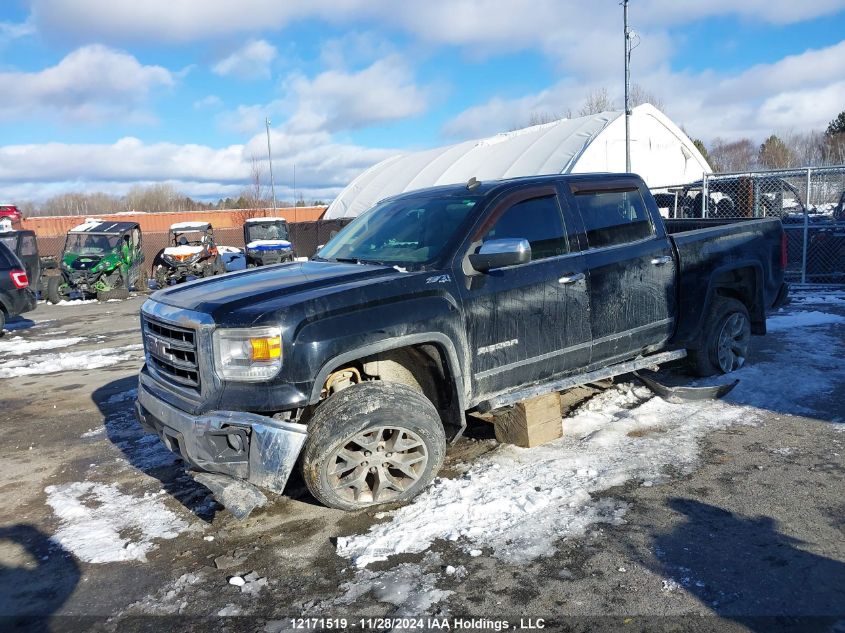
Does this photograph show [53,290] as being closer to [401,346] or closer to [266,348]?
[266,348]

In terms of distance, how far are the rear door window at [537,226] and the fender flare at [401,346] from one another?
2.99 feet

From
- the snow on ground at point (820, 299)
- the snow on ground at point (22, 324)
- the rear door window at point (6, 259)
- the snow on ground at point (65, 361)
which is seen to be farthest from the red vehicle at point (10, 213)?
the snow on ground at point (820, 299)

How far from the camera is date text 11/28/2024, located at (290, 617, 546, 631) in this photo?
3.03m

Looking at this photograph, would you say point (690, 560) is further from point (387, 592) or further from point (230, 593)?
point (230, 593)

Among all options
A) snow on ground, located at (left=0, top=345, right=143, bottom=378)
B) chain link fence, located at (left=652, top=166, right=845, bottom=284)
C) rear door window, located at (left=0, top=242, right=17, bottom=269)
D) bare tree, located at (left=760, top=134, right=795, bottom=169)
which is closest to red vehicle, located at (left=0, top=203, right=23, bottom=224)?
rear door window, located at (left=0, top=242, right=17, bottom=269)

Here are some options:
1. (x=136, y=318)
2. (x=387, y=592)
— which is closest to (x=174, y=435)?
(x=387, y=592)

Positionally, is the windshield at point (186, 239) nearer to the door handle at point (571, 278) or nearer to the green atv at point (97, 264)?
the green atv at point (97, 264)

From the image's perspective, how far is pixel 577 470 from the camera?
4664 mm

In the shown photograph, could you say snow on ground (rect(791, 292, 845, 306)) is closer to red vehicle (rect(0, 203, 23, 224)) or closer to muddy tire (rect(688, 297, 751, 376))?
muddy tire (rect(688, 297, 751, 376))

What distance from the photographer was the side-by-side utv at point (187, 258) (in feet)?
60.5

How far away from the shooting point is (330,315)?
12.8 ft

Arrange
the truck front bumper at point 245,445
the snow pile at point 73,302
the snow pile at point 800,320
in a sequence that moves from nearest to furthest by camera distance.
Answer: the truck front bumper at point 245,445, the snow pile at point 800,320, the snow pile at point 73,302

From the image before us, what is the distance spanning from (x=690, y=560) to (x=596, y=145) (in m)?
23.2

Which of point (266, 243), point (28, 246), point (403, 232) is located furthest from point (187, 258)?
point (403, 232)
